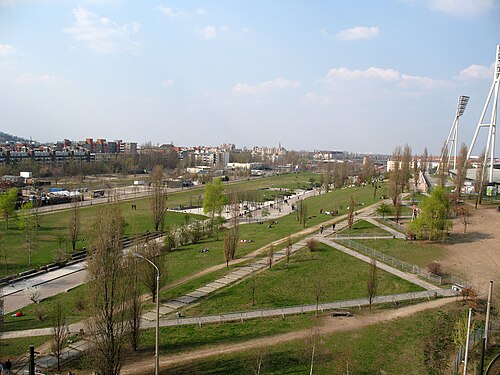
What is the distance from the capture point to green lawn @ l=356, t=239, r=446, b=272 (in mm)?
30203

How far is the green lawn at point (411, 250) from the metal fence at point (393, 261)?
0.91 meters

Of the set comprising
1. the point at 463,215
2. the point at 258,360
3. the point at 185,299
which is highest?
the point at 463,215

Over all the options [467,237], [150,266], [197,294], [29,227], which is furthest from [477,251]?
[29,227]

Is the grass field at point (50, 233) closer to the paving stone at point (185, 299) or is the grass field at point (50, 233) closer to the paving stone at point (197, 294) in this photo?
the paving stone at point (185, 299)

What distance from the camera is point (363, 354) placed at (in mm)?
16922

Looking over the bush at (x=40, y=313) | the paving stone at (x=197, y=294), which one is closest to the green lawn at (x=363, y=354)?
the paving stone at (x=197, y=294)

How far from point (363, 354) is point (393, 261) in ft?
45.9

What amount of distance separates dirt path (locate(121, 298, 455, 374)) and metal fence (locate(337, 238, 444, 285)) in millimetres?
3569

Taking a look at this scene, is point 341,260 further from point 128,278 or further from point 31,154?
point 31,154

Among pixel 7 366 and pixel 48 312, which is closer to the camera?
pixel 7 366

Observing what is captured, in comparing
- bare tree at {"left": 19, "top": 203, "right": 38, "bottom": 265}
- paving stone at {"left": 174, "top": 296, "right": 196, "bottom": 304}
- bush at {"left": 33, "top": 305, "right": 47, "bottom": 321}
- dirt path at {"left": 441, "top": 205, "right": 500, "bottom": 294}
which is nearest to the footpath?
paving stone at {"left": 174, "top": 296, "right": 196, "bottom": 304}

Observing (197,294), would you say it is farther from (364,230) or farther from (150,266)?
(364,230)

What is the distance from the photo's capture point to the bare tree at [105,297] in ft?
46.5

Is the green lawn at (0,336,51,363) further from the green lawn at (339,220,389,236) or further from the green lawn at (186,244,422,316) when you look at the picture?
the green lawn at (339,220,389,236)
